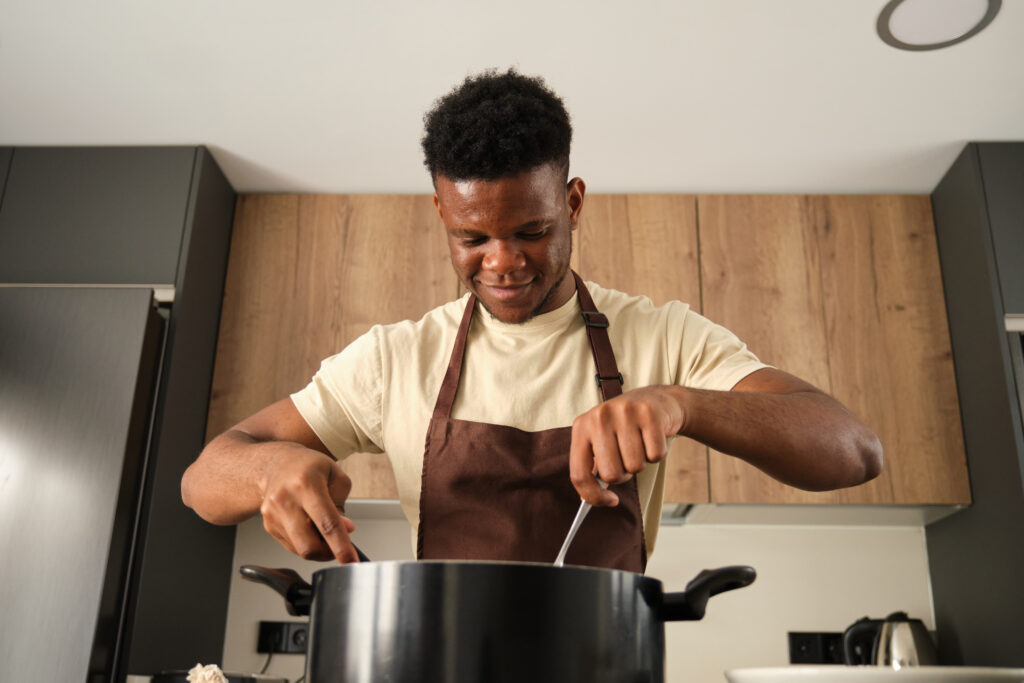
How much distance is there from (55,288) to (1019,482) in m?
2.17

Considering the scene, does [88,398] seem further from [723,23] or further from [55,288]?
[723,23]

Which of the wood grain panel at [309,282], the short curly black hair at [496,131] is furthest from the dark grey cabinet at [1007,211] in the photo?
the short curly black hair at [496,131]

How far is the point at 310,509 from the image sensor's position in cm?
77

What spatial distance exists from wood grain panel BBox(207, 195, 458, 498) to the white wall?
45 cm

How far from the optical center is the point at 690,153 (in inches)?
94.2

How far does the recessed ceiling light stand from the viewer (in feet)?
5.93

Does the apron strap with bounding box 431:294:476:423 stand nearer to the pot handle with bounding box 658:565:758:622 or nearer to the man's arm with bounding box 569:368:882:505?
the man's arm with bounding box 569:368:882:505

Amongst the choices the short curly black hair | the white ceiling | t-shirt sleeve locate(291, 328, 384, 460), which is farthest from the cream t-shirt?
the white ceiling

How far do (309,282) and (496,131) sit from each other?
5.06 feet

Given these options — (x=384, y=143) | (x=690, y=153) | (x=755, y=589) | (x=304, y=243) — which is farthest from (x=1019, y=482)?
(x=304, y=243)

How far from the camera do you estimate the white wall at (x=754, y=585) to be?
7.97ft

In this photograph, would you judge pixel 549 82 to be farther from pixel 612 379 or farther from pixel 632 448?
pixel 632 448

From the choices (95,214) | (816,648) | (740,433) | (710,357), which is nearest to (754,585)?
(816,648)

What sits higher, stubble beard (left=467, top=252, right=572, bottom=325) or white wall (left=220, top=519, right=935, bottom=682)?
stubble beard (left=467, top=252, right=572, bottom=325)
